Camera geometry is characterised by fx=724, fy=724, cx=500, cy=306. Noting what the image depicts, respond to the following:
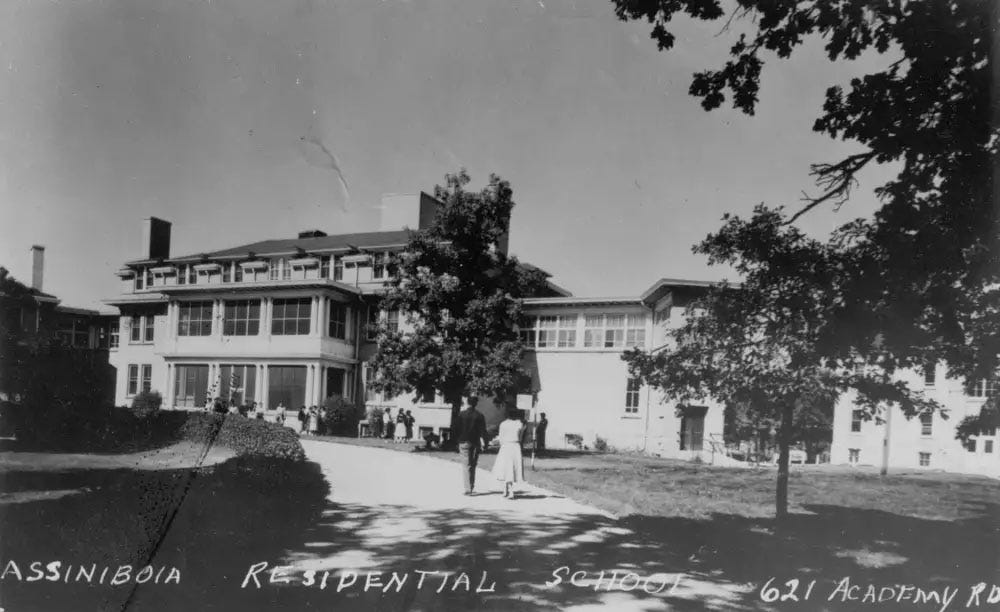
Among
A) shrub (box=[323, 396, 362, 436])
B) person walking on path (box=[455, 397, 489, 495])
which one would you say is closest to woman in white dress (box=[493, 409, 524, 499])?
person walking on path (box=[455, 397, 489, 495])

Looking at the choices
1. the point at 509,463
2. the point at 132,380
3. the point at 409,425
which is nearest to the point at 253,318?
the point at 132,380

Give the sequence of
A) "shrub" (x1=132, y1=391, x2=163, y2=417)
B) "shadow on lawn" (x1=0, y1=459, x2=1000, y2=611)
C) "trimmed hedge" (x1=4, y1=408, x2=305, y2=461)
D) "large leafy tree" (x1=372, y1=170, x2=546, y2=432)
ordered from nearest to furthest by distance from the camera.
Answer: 1. "shadow on lawn" (x1=0, y1=459, x2=1000, y2=611)
2. "trimmed hedge" (x1=4, y1=408, x2=305, y2=461)
3. "large leafy tree" (x1=372, y1=170, x2=546, y2=432)
4. "shrub" (x1=132, y1=391, x2=163, y2=417)

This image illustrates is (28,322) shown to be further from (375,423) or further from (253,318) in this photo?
(253,318)

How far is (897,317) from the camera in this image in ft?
25.8

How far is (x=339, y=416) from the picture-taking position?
3472 cm

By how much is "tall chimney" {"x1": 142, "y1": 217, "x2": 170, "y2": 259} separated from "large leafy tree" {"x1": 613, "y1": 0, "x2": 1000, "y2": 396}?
140 feet

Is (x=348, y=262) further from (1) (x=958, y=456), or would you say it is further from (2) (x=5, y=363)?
(1) (x=958, y=456)

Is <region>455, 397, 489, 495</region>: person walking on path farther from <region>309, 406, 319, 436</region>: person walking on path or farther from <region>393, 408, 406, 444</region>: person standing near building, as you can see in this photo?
<region>309, 406, 319, 436</region>: person walking on path

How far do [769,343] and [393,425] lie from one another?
2675cm

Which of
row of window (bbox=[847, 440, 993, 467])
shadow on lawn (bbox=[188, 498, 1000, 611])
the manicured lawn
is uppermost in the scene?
shadow on lawn (bbox=[188, 498, 1000, 611])

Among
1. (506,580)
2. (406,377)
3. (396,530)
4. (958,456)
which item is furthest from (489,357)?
(958,456)

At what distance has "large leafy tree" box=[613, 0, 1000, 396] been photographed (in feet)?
22.4

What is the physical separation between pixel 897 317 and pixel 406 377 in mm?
20088

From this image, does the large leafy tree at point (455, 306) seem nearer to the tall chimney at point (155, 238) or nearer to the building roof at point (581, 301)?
the building roof at point (581, 301)
